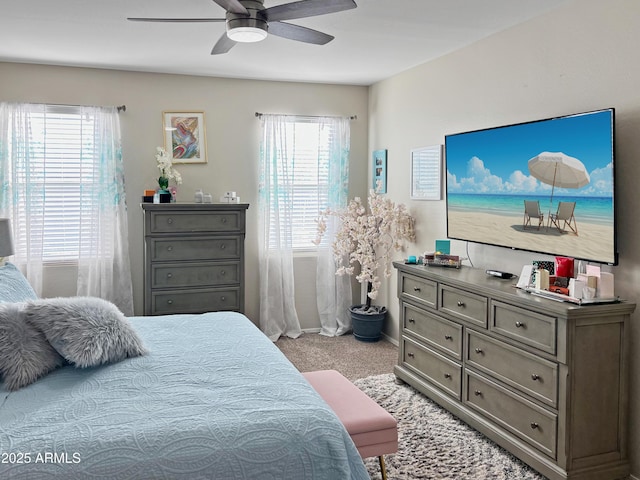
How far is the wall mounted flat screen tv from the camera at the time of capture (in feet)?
9.29

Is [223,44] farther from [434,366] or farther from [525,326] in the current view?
[434,366]

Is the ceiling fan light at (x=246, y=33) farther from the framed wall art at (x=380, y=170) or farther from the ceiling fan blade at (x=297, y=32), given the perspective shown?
the framed wall art at (x=380, y=170)

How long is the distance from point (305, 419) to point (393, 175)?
12.2 feet

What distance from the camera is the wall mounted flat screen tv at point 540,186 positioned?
2830 millimetres

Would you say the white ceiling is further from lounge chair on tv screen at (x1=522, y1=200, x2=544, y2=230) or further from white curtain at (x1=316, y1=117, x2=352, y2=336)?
lounge chair on tv screen at (x1=522, y1=200, x2=544, y2=230)

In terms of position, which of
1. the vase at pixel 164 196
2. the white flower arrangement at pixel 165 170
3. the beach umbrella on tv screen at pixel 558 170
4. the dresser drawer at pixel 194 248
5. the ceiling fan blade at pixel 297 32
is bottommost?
the dresser drawer at pixel 194 248

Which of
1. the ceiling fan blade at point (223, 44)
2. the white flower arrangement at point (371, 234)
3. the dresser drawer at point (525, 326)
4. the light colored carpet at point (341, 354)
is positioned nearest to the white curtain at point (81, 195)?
the light colored carpet at point (341, 354)

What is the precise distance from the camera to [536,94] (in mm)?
3504

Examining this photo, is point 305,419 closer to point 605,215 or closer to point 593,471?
point 593,471

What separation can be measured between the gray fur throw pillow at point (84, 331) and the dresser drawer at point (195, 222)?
2.19 metres

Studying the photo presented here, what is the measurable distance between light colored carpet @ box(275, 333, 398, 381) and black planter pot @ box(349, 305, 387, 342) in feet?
0.20

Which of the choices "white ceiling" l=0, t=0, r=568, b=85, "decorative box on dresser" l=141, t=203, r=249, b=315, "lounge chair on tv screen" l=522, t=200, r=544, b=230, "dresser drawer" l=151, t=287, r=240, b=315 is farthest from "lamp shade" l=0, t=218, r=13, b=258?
"lounge chair on tv screen" l=522, t=200, r=544, b=230

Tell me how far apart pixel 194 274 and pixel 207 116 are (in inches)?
61.8

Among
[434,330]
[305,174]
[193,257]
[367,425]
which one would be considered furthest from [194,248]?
[367,425]
